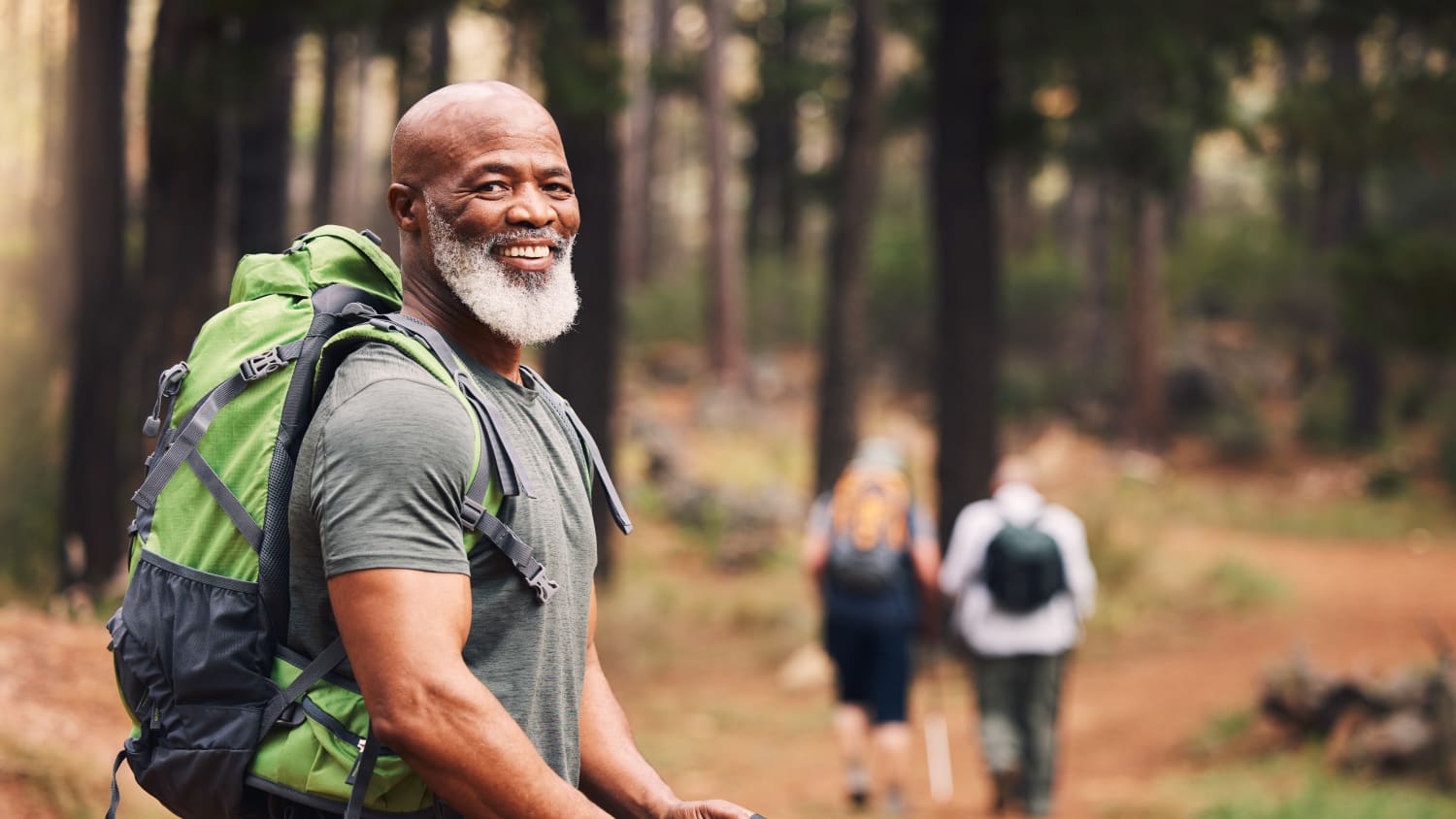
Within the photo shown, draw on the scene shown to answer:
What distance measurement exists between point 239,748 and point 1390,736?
26.5 ft

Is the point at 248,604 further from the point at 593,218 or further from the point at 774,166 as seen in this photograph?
the point at 774,166

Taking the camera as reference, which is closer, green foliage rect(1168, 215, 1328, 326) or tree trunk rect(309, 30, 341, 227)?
tree trunk rect(309, 30, 341, 227)

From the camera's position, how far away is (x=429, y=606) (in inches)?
83.0

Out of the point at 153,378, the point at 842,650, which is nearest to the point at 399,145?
the point at 842,650

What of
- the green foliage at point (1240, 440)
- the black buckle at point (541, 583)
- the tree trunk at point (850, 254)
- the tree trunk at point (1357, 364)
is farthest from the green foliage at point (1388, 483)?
the black buckle at point (541, 583)

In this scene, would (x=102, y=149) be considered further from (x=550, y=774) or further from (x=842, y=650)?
(x=550, y=774)

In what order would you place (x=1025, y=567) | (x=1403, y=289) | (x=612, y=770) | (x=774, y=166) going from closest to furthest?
(x=612, y=770)
(x=1025, y=567)
(x=1403, y=289)
(x=774, y=166)

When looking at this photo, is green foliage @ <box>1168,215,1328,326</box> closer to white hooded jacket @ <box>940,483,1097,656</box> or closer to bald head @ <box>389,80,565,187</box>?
white hooded jacket @ <box>940,483,1097,656</box>

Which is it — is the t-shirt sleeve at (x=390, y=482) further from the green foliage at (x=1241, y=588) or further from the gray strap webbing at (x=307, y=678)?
the green foliage at (x=1241, y=588)

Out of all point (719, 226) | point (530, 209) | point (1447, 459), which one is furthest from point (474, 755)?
point (719, 226)

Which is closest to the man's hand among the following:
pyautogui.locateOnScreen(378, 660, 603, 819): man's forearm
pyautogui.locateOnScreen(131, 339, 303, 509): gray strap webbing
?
pyautogui.locateOnScreen(378, 660, 603, 819): man's forearm

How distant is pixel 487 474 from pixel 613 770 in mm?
660

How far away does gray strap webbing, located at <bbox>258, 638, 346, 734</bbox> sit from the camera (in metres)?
2.24

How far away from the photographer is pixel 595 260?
13695 millimetres
